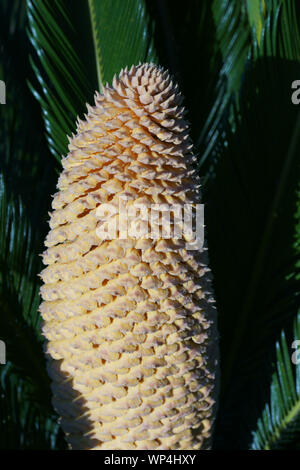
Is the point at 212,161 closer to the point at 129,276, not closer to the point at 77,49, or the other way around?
the point at 77,49

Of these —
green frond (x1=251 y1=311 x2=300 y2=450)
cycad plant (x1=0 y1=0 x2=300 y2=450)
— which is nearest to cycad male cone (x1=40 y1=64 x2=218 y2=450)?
cycad plant (x1=0 y1=0 x2=300 y2=450)

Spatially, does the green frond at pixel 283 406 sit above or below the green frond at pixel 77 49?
below

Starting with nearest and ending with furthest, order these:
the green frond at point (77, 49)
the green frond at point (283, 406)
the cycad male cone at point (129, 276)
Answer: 1. the cycad male cone at point (129, 276)
2. the green frond at point (77, 49)
3. the green frond at point (283, 406)

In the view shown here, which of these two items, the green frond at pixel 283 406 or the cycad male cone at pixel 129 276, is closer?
the cycad male cone at pixel 129 276

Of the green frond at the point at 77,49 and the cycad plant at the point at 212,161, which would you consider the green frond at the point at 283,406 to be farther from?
the green frond at the point at 77,49

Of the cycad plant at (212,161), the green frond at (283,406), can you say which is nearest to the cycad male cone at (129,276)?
the cycad plant at (212,161)

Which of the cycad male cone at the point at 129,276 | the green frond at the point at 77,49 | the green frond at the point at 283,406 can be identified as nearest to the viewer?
the cycad male cone at the point at 129,276

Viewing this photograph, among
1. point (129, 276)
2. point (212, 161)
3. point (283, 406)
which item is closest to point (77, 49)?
point (212, 161)
